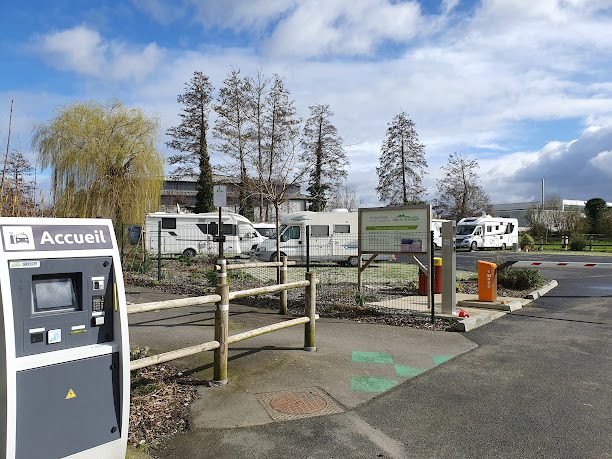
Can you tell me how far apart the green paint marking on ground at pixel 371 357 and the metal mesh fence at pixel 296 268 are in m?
3.28

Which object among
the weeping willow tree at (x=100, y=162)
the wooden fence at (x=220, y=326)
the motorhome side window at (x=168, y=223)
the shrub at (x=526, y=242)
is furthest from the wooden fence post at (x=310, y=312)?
the shrub at (x=526, y=242)

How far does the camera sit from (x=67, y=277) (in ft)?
10.6

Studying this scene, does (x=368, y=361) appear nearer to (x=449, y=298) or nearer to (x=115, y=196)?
(x=449, y=298)

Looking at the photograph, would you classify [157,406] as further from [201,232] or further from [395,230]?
[201,232]

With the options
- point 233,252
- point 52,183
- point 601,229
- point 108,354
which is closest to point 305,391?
point 108,354

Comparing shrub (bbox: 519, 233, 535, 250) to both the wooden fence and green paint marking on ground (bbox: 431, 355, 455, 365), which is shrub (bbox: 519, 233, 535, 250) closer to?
green paint marking on ground (bbox: 431, 355, 455, 365)

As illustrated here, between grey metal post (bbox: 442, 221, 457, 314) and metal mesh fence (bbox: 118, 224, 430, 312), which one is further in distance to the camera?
metal mesh fence (bbox: 118, 224, 430, 312)

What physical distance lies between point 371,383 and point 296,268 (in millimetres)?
14420

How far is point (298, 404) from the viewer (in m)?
4.92

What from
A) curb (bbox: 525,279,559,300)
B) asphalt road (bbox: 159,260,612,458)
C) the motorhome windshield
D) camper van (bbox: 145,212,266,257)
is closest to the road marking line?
asphalt road (bbox: 159,260,612,458)

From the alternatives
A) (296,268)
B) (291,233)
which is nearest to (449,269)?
(296,268)

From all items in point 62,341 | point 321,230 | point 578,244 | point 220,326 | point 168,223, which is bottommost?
point 578,244

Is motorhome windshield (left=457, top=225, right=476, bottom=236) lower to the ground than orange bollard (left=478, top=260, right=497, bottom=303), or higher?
higher

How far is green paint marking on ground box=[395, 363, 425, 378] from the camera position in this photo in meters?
5.96
